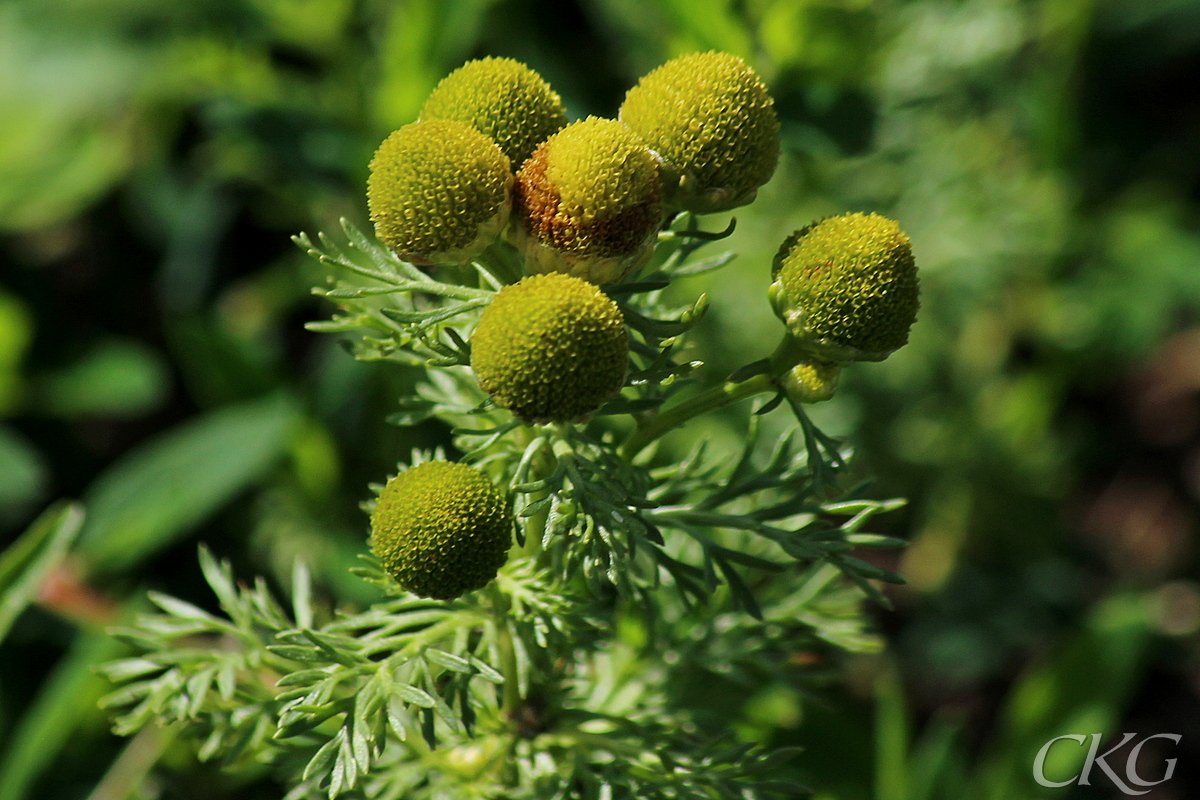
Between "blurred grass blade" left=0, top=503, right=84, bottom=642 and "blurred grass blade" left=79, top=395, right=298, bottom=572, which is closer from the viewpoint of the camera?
"blurred grass blade" left=0, top=503, right=84, bottom=642

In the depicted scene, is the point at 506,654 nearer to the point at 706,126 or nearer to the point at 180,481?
the point at 706,126

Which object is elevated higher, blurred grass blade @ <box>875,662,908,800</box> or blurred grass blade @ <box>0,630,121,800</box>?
blurred grass blade @ <box>0,630,121,800</box>

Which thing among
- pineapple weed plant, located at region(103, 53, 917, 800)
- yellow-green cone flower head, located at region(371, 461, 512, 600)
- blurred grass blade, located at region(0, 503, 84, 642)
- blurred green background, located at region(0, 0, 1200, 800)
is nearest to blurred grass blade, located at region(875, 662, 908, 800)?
blurred green background, located at region(0, 0, 1200, 800)

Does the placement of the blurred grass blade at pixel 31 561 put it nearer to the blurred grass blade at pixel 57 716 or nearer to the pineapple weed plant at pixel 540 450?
the blurred grass blade at pixel 57 716

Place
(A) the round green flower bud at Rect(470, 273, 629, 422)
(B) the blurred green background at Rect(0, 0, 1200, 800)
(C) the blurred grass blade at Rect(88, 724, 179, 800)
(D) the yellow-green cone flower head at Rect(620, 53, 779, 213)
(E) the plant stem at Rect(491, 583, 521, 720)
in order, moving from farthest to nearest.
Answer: (B) the blurred green background at Rect(0, 0, 1200, 800) < (C) the blurred grass blade at Rect(88, 724, 179, 800) < (E) the plant stem at Rect(491, 583, 521, 720) < (D) the yellow-green cone flower head at Rect(620, 53, 779, 213) < (A) the round green flower bud at Rect(470, 273, 629, 422)

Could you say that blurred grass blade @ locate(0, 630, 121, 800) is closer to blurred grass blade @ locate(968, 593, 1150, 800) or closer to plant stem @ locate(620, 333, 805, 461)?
plant stem @ locate(620, 333, 805, 461)

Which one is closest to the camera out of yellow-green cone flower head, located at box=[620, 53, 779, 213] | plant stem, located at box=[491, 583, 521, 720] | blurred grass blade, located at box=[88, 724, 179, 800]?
yellow-green cone flower head, located at box=[620, 53, 779, 213]

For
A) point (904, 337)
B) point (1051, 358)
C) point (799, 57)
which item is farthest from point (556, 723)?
point (1051, 358)

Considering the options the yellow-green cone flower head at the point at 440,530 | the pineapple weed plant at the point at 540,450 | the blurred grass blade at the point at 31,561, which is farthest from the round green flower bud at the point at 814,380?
the blurred grass blade at the point at 31,561
